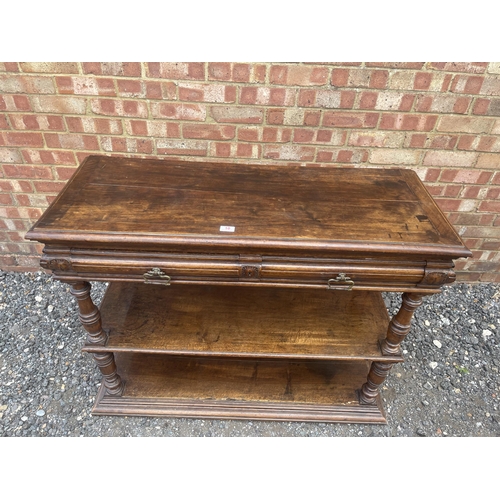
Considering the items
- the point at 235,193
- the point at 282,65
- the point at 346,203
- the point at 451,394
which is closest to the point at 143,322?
the point at 235,193

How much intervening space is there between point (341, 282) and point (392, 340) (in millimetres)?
480

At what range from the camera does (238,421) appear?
2.08m

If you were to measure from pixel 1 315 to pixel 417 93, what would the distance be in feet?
9.39

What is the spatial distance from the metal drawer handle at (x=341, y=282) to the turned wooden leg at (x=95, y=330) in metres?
1.02

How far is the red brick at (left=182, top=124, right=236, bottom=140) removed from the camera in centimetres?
230

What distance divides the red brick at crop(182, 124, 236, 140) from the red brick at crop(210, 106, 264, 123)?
0.15 feet

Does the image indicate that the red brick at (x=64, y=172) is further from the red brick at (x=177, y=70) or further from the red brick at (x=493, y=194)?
the red brick at (x=493, y=194)

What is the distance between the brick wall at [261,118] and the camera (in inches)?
83.8

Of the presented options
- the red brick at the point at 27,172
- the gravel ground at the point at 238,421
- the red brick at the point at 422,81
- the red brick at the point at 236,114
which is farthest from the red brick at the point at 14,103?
the red brick at the point at 422,81

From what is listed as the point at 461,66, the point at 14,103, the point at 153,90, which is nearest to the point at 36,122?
the point at 14,103

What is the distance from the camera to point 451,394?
2.22m

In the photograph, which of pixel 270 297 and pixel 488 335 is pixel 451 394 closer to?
pixel 488 335

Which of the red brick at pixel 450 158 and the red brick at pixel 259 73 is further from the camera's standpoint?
the red brick at pixel 450 158

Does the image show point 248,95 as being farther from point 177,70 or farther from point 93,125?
point 93,125
